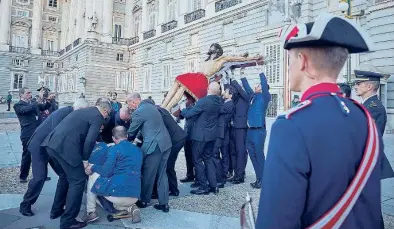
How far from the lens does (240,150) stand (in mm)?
6012

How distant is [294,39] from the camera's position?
3.98 feet

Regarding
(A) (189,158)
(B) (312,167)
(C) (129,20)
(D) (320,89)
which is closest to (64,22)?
(C) (129,20)

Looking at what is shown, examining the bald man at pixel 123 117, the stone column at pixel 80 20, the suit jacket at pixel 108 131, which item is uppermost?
the stone column at pixel 80 20

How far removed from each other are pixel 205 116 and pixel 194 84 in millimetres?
595

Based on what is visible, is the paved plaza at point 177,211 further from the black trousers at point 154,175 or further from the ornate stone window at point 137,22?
the ornate stone window at point 137,22

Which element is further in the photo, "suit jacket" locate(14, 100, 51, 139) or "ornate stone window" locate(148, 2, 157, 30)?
"ornate stone window" locate(148, 2, 157, 30)

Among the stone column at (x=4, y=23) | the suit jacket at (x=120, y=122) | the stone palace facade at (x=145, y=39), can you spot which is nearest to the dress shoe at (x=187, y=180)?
the suit jacket at (x=120, y=122)

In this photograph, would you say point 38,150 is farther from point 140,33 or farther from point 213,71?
point 140,33

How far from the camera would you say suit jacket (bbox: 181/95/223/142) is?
502 cm

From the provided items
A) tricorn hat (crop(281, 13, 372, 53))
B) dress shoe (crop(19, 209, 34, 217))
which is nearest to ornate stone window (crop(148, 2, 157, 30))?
dress shoe (crop(19, 209, 34, 217))

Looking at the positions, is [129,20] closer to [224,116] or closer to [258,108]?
[224,116]

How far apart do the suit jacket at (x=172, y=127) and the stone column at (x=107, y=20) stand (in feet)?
Answer: 99.2

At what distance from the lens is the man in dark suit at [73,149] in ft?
11.8

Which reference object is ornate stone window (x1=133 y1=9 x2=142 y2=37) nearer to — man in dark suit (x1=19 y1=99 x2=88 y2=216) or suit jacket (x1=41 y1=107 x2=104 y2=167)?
man in dark suit (x1=19 y1=99 x2=88 y2=216)
